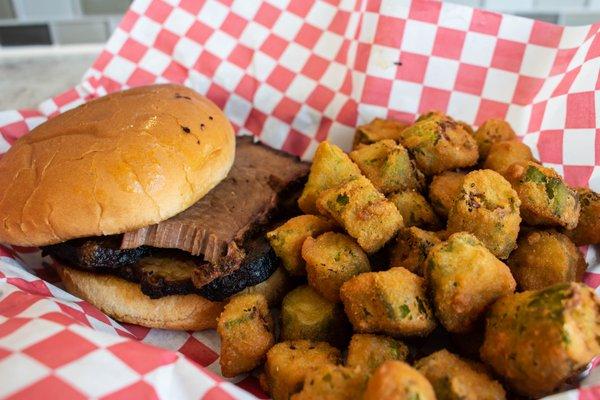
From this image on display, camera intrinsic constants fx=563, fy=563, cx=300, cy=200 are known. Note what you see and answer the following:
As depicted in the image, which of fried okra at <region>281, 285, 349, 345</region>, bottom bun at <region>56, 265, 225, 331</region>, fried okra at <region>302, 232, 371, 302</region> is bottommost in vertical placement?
bottom bun at <region>56, 265, 225, 331</region>

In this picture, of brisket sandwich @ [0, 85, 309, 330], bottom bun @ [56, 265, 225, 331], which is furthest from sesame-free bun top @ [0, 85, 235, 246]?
bottom bun @ [56, 265, 225, 331]

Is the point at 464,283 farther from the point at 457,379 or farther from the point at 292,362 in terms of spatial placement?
the point at 292,362

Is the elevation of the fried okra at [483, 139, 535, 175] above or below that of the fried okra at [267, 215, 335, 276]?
above

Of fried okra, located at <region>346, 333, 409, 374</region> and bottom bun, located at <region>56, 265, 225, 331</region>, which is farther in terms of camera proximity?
bottom bun, located at <region>56, 265, 225, 331</region>

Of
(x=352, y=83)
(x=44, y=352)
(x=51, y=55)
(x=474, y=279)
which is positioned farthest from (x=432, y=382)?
(x=51, y=55)

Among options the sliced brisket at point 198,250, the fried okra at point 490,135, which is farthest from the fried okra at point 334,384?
the fried okra at point 490,135

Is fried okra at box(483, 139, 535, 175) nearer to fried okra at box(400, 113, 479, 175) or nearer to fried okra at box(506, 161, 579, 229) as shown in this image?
fried okra at box(400, 113, 479, 175)

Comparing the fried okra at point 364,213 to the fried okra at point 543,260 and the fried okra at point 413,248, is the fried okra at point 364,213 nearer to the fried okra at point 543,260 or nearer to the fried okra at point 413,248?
the fried okra at point 413,248
